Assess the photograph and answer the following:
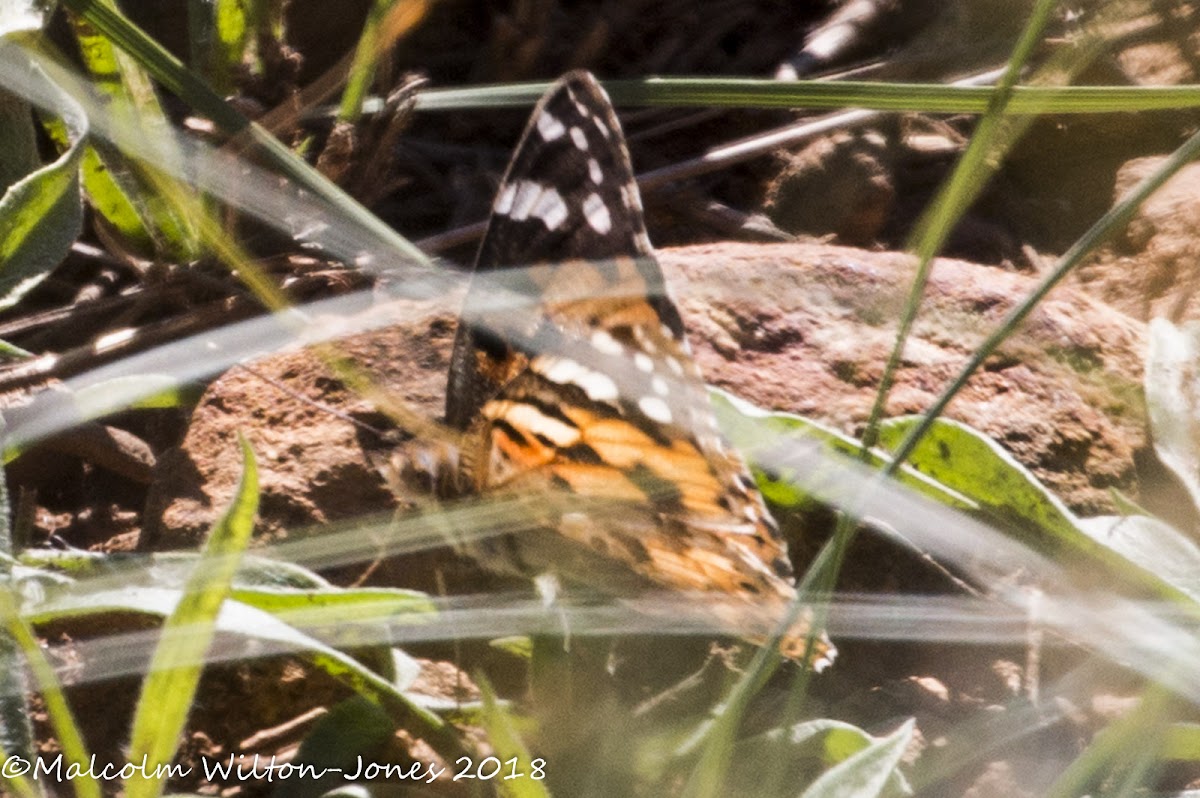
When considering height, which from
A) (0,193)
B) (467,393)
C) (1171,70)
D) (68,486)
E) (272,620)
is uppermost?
(1171,70)

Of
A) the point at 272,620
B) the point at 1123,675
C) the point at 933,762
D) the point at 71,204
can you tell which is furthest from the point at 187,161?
the point at 1123,675

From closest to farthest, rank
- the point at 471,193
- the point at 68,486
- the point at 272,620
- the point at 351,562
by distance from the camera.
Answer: the point at 272,620, the point at 351,562, the point at 68,486, the point at 471,193

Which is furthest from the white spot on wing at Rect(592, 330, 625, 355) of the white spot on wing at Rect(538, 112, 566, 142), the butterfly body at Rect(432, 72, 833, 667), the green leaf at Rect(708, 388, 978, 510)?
the white spot on wing at Rect(538, 112, 566, 142)

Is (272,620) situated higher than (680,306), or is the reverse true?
(680,306)

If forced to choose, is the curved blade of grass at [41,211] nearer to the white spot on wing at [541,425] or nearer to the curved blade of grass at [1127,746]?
the white spot on wing at [541,425]

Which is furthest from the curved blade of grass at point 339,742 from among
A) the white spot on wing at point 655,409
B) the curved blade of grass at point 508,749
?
the white spot on wing at point 655,409

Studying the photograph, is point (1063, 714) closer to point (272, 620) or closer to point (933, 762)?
point (933, 762)

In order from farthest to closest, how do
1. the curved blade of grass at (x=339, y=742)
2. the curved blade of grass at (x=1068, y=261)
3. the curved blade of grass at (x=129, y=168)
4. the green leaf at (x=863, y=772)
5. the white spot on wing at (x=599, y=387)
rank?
1. the curved blade of grass at (x=129, y=168)
2. the white spot on wing at (x=599, y=387)
3. the curved blade of grass at (x=339, y=742)
4. the green leaf at (x=863, y=772)
5. the curved blade of grass at (x=1068, y=261)

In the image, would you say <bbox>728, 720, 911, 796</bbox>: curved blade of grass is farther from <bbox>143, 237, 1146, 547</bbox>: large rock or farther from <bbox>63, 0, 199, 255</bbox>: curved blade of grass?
<bbox>63, 0, 199, 255</bbox>: curved blade of grass

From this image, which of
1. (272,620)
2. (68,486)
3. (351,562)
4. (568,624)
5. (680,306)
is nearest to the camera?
(272,620)
